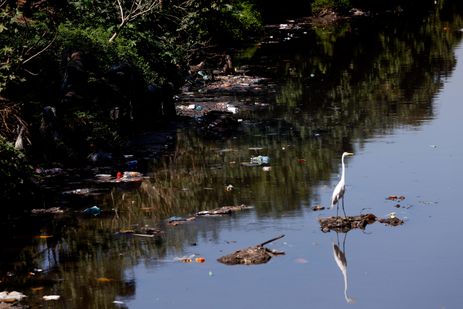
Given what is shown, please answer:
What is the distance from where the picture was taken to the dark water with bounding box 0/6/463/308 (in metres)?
9.77

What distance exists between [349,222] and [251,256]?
65.9 inches

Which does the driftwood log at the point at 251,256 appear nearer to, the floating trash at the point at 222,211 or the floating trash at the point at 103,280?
the floating trash at the point at 103,280

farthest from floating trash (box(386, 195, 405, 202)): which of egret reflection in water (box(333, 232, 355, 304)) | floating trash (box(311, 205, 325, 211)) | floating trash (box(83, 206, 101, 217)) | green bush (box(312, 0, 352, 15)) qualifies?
green bush (box(312, 0, 352, 15))

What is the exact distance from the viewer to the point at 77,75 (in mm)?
16766

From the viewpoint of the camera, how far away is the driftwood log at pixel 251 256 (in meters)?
10.5

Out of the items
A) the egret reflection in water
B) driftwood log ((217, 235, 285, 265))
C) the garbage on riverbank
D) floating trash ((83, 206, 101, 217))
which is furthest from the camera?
floating trash ((83, 206, 101, 217))

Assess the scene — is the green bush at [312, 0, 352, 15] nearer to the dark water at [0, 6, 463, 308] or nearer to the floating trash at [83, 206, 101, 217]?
the dark water at [0, 6, 463, 308]

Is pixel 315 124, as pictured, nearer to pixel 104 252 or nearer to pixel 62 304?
pixel 104 252

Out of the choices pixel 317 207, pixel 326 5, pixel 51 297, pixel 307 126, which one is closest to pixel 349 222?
pixel 317 207

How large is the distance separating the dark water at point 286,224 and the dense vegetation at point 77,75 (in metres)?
1.16

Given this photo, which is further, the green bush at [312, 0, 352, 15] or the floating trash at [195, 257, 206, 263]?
the green bush at [312, 0, 352, 15]

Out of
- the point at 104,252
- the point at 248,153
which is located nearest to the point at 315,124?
the point at 248,153

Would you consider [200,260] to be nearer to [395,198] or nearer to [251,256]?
[251,256]

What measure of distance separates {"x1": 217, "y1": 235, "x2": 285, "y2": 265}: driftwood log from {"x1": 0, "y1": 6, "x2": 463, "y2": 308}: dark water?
0.34 ft
